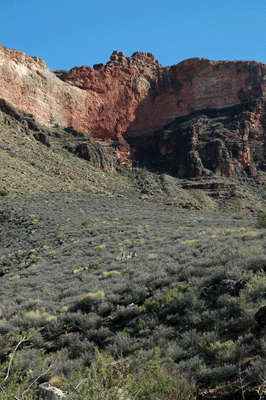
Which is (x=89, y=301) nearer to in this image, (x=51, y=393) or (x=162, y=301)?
(x=162, y=301)

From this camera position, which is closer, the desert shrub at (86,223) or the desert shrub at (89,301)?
the desert shrub at (89,301)

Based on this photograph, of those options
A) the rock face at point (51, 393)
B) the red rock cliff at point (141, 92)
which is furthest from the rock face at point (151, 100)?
the rock face at point (51, 393)

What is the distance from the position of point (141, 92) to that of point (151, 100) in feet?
12.1

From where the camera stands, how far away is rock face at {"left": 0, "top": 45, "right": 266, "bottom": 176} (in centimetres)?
5834

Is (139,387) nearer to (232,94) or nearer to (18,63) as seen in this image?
(18,63)

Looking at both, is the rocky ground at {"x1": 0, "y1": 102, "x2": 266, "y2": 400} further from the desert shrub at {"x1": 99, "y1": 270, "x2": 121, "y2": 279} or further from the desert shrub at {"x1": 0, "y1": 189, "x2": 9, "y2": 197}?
the desert shrub at {"x1": 0, "y1": 189, "x2": 9, "y2": 197}

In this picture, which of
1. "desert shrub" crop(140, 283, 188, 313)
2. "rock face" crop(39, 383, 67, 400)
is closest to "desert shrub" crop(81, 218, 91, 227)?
"desert shrub" crop(140, 283, 188, 313)

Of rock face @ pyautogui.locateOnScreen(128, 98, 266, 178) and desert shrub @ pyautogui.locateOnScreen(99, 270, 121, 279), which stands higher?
rock face @ pyautogui.locateOnScreen(128, 98, 266, 178)

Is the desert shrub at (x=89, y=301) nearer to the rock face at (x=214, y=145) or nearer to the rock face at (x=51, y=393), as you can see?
the rock face at (x=51, y=393)

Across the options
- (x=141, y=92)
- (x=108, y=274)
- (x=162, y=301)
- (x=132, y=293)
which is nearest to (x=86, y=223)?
(x=108, y=274)

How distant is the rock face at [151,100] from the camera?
191 feet

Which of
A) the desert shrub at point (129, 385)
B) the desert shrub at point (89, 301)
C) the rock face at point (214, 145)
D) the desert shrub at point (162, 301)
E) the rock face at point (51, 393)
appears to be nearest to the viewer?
the desert shrub at point (129, 385)

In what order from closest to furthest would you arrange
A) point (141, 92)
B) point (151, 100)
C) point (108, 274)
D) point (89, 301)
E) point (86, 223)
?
1. point (89, 301)
2. point (108, 274)
3. point (86, 223)
4. point (141, 92)
5. point (151, 100)

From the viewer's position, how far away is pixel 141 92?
7600cm
